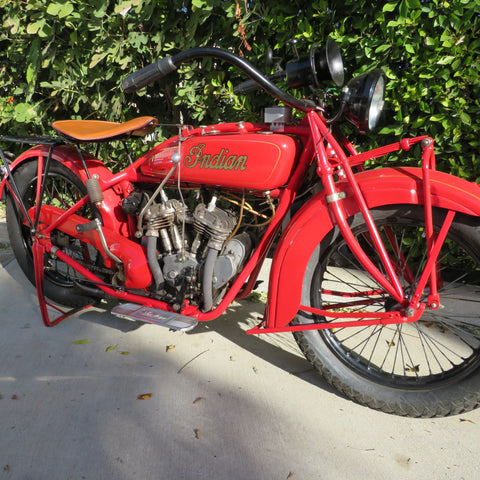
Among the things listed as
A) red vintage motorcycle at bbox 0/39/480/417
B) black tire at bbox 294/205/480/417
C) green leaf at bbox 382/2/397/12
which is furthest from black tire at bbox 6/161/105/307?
green leaf at bbox 382/2/397/12

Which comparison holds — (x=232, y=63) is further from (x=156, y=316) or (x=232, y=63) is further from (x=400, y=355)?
(x=400, y=355)

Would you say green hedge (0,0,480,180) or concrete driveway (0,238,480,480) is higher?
green hedge (0,0,480,180)

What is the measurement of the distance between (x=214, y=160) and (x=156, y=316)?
818mm

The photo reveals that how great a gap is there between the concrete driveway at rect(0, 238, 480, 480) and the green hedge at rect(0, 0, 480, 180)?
164cm

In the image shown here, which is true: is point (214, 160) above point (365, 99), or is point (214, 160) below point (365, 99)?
below

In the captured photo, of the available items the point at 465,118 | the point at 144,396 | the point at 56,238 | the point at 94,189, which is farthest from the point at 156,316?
the point at 465,118

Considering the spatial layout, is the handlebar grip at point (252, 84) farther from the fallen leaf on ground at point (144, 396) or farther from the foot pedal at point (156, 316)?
the fallen leaf on ground at point (144, 396)

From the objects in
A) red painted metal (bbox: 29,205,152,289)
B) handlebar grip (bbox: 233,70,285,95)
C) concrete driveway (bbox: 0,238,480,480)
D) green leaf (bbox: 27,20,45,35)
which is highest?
green leaf (bbox: 27,20,45,35)

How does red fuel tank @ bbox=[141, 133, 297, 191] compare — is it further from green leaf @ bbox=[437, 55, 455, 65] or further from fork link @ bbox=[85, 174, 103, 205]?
green leaf @ bbox=[437, 55, 455, 65]

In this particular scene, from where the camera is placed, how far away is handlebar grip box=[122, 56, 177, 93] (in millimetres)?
1596

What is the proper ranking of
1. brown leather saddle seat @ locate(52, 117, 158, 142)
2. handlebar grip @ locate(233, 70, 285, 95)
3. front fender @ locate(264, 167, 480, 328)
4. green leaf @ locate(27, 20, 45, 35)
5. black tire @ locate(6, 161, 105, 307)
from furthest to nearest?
1. green leaf @ locate(27, 20, 45, 35)
2. black tire @ locate(6, 161, 105, 307)
3. brown leather saddle seat @ locate(52, 117, 158, 142)
4. handlebar grip @ locate(233, 70, 285, 95)
5. front fender @ locate(264, 167, 480, 328)

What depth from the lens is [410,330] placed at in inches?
92.4

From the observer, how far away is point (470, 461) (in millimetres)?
1434

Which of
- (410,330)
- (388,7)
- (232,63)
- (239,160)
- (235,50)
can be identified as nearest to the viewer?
(232,63)
